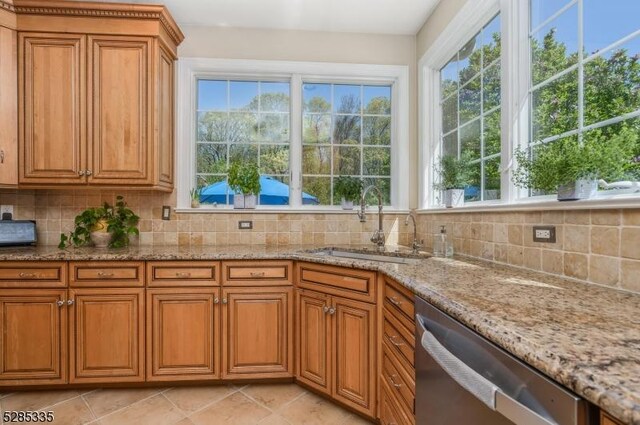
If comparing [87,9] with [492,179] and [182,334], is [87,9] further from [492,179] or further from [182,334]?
[492,179]

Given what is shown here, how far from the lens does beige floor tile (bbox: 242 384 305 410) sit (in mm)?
2223

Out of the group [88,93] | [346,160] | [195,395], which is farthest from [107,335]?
[346,160]

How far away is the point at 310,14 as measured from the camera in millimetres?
2770

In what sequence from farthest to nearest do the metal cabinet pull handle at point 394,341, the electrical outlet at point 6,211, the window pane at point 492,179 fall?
the electrical outlet at point 6,211, the window pane at point 492,179, the metal cabinet pull handle at point 394,341

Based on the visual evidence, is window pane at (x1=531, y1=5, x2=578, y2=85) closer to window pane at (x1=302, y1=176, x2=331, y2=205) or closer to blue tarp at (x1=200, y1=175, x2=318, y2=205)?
window pane at (x1=302, y1=176, x2=331, y2=205)

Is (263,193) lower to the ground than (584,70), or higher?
lower

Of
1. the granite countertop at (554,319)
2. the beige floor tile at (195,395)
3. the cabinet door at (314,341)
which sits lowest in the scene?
the beige floor tile at (195,395)

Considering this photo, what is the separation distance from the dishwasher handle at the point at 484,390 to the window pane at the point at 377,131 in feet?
7.55

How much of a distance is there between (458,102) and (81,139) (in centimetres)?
270

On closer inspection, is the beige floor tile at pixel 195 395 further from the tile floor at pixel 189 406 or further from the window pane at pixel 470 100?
the window pane at pixel 470 100

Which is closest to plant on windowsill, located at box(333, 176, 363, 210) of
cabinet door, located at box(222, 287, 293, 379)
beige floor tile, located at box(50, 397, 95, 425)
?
cabinet door, located at box(222, 287, 293, 379)

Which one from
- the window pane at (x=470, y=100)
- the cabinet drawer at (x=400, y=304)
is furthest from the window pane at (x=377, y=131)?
the cabinet drawer at (x=400, y=304)

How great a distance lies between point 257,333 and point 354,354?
697 mm

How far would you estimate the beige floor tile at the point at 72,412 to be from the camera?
6.63 ft
